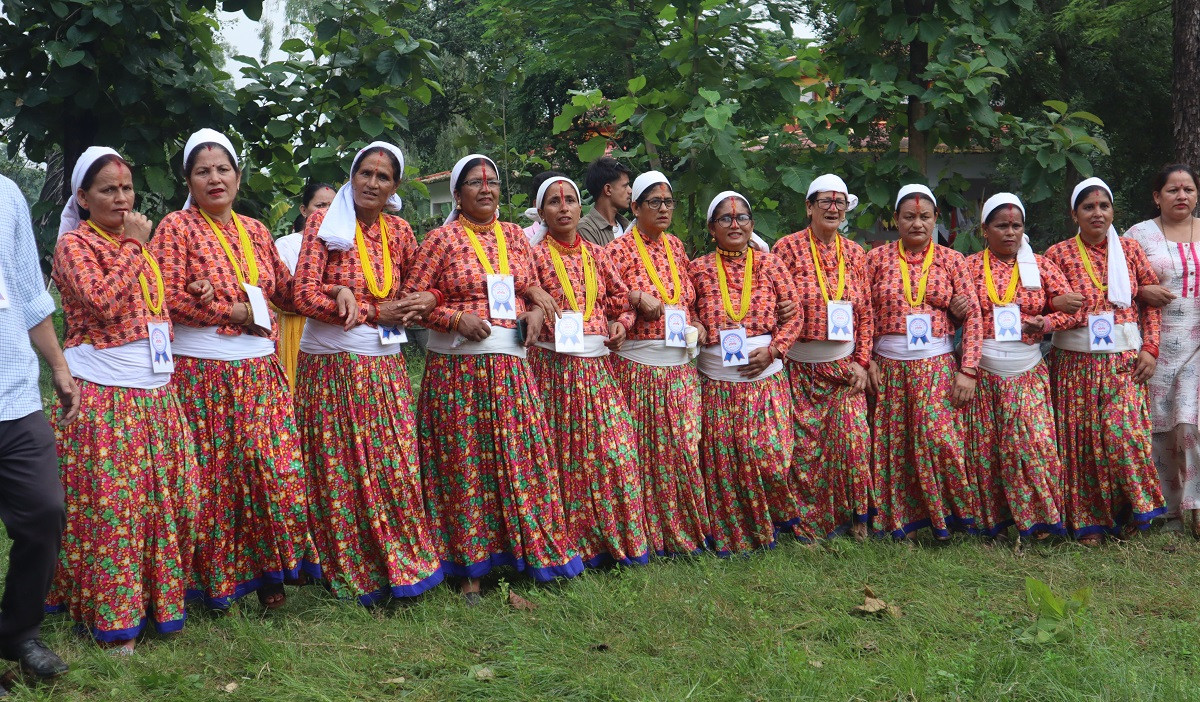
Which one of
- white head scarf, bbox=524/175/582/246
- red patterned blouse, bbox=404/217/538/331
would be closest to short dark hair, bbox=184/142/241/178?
red patterned blouse, bbox=404/217/538/331

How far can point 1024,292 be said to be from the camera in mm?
5859

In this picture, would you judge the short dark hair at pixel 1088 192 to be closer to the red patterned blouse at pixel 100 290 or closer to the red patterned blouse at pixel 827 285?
the red patterned blouse at pixel 827 285

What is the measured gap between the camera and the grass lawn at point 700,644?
357cm

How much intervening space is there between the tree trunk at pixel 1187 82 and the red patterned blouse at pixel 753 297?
3.57 metres

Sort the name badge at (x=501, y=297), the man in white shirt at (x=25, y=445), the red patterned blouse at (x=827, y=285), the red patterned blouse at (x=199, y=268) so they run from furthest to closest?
the red patterned blouse at (x=827, y=285), the name badge at (x=501, y=297), the red patterned blouse at (x=199, y=268), the man in white shirt at (x=25, y=445)

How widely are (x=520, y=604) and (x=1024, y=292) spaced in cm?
316

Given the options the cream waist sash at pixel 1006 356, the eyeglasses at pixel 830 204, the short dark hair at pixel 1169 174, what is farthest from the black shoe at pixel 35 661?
the short dark hair at pixel 1169 174

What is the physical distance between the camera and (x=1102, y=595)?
474 centimetres

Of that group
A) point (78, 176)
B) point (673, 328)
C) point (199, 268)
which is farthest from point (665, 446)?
point (78, 176)

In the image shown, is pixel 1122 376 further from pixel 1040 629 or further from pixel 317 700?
pixel 317 700

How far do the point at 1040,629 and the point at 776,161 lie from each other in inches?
152

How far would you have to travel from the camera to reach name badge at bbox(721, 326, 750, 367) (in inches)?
217

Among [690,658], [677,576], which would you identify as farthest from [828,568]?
[690,658]

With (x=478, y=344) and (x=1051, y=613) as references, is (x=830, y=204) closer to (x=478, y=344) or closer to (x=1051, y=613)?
(x=478, y=344)
